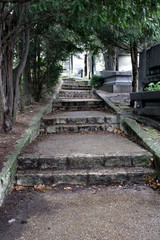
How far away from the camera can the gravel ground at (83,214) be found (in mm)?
1897

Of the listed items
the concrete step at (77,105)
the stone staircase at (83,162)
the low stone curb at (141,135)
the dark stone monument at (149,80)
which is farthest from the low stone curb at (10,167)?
the concrete step at (77,105)

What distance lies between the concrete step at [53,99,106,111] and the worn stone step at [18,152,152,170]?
442cm

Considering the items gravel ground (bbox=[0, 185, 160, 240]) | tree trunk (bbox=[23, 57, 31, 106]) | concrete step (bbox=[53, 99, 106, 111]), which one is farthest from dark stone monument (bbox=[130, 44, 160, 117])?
tree trunk (bbox=[23, 57, 31, 106])

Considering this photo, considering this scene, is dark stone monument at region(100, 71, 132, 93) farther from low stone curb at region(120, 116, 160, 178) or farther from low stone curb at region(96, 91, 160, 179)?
low stone curb at region(120, 116, 160, 178)

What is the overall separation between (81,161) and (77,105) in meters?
4.74

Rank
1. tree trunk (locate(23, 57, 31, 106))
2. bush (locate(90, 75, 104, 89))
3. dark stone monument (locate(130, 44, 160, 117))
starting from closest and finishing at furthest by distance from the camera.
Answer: dark stone monument (locate(130, 44, 160, 117))
tree trunk (locate(23, 57, 31, 106))
bush (locate(90, 75, 104, 89))

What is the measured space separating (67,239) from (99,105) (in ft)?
20.3

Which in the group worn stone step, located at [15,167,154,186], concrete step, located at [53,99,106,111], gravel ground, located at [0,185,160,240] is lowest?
gravel ground, located at [0,185,160,240]

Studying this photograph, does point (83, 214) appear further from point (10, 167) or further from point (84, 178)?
point (10, 167)

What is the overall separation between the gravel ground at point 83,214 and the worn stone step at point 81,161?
1.34 ft

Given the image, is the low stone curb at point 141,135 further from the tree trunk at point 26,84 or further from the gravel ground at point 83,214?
the tree trunk at point 26,84

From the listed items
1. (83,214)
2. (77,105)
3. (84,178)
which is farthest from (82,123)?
(83,214)

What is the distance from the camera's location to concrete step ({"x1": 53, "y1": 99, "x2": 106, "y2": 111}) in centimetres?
755

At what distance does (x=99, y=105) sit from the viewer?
7773mm
